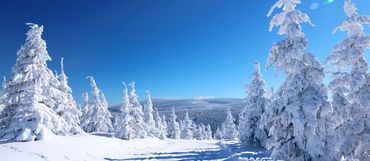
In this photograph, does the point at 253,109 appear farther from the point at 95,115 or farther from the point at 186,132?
the point at 186,132

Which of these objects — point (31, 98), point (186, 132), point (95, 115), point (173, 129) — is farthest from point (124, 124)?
point (186, 132)

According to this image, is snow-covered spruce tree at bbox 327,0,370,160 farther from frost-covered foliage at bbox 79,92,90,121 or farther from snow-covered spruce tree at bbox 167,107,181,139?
snow-covered spruce tree at bbox 167,107,181,139

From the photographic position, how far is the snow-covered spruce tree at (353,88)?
52.5 feet

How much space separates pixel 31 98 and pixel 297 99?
71.7 ft

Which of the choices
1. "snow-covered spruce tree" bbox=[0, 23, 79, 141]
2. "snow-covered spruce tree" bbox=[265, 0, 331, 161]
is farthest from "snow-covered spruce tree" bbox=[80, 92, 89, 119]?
"snow-covered spruce tree" bbox=[265, 0, 331, 161]

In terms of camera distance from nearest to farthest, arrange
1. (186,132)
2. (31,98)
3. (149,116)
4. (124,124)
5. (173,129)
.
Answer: (31,98), (124,124), (149,116), (173,129), (186,132)

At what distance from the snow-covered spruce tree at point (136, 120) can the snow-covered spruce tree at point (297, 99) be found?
3748 cm

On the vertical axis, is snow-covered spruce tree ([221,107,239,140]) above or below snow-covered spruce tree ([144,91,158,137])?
below

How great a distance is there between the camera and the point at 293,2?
20.2 meters

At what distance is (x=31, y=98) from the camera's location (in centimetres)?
2859

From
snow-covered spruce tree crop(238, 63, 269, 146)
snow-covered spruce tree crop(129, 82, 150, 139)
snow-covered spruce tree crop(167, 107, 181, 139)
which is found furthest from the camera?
snow-covered spruce tree crop(167, 107, 181, 139)

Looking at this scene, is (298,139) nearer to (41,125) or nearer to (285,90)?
(285,90)

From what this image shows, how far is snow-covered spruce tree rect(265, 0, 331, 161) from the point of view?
18.6 meters

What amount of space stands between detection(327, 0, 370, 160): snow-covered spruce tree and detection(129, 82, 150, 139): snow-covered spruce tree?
1612 inches
